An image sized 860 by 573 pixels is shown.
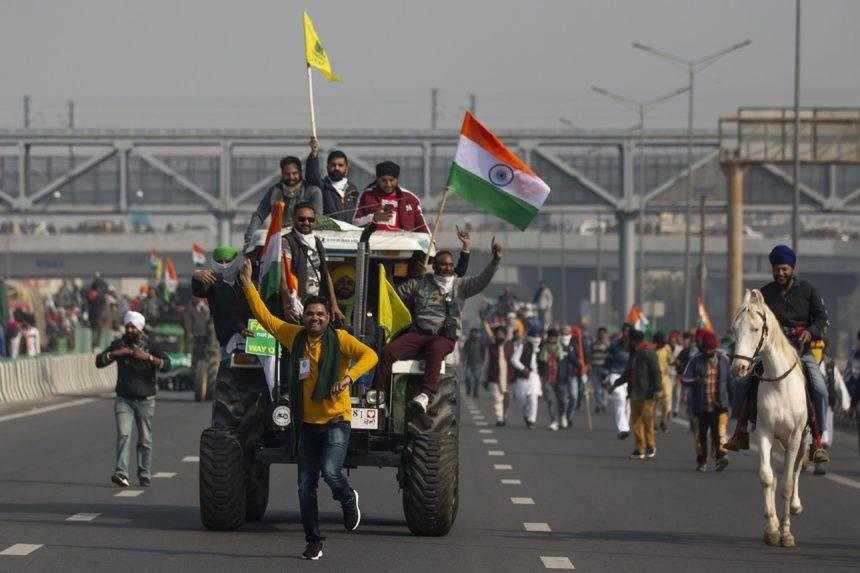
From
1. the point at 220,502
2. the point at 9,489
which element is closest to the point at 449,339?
the point at 220,502

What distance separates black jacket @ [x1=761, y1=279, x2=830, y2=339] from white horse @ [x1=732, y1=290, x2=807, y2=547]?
0.84m

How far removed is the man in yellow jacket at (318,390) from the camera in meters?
13.1

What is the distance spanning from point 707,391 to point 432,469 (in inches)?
391

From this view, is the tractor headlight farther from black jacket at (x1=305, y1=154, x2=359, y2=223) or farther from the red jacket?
black jacket at (x1=305, y1=154, x2=359, y2=223)

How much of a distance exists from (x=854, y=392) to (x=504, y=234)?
317 ft

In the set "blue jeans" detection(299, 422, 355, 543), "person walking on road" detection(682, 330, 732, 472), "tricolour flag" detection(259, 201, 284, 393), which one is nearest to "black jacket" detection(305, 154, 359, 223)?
"tricolour flag" detection(259, 201, 284, 393)

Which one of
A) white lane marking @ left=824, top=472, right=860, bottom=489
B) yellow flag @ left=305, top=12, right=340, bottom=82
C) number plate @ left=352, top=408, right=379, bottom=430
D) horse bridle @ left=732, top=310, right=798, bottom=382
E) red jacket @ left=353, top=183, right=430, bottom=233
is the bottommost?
white lane marking @ left=824, top=472, right=860, bottom=489

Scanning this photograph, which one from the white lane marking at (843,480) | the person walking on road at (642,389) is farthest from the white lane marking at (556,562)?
the person walking on road at (642,389)

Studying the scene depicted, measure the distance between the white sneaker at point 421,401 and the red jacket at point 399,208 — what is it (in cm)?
212

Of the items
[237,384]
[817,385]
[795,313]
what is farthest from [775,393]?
[237,384]

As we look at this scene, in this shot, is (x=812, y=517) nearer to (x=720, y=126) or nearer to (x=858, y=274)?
(x=720, y=126)

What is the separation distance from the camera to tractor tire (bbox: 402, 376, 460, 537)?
14.7 meters

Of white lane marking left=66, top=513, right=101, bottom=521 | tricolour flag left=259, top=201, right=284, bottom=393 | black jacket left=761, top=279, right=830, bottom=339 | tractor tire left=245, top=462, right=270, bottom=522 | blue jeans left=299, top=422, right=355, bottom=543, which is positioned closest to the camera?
blue jeans left=299, top=422, right=355, bottom=543

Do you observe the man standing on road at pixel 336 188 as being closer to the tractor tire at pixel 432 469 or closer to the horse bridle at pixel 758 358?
the tractor tire at pixel 432 469
